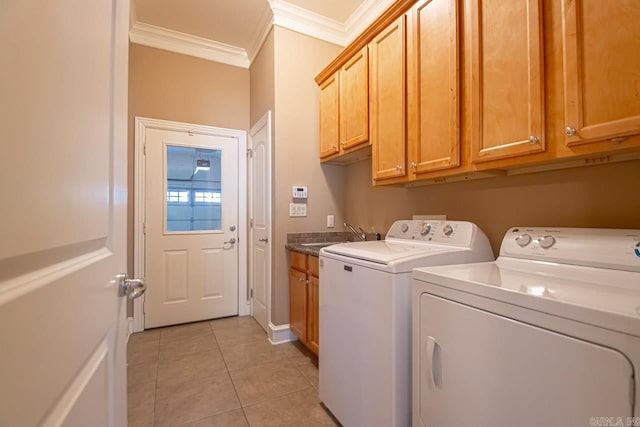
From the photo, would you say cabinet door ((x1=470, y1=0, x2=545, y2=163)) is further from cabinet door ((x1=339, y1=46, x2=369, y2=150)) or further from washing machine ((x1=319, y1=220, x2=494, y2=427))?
cabinet door ((x1=339, y1=46, x2=369, y2=150))

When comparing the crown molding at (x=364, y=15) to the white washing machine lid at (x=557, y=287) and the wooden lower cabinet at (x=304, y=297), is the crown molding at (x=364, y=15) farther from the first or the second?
the white washing machine lid at (x=557, y=287)

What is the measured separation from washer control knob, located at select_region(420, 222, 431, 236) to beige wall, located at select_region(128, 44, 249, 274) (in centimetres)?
248

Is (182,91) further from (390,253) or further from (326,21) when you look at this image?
(390,253)

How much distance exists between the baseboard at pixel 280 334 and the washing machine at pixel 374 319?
98 cm

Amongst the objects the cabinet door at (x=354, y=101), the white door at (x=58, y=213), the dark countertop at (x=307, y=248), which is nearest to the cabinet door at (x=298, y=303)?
the dark countertop at (x=307, y=248)

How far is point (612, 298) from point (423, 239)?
1001mm

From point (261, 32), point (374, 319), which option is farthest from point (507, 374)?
point (261, 32)

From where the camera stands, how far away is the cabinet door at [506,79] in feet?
3.76

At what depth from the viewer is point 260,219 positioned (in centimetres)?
306

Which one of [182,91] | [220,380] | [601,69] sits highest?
[182,91]

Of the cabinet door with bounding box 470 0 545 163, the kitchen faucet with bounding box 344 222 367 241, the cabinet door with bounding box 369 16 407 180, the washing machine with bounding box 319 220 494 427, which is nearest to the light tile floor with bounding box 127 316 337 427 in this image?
the washing machine with bounding box 319 220 494 427

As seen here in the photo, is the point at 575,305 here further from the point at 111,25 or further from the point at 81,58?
the point at 111,25

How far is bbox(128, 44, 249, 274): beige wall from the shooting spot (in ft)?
9.58

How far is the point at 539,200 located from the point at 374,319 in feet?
3.30
